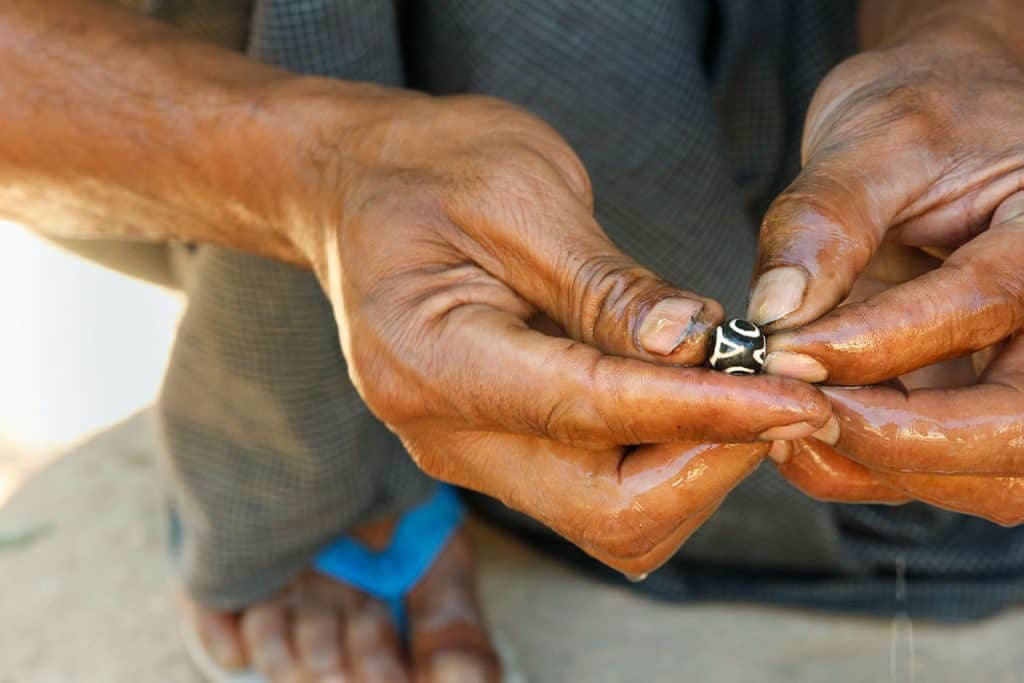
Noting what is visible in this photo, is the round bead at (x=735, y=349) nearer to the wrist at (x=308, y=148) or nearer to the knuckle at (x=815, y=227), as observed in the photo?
the knuckle at (x=815, y=227)

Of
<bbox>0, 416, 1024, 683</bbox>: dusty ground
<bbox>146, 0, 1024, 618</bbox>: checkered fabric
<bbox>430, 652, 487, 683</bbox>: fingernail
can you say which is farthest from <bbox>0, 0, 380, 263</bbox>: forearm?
<bbox>0, 416, 1024, 683</bbox>: dusty ground

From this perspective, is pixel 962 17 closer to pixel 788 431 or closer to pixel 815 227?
pixel 815 227

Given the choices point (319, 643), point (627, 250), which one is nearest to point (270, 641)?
point (319, 643)

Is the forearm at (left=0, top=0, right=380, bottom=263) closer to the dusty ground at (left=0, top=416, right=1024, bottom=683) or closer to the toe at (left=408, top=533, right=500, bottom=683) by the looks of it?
the toe at (left=408, top=533, right=500, bottom=683)

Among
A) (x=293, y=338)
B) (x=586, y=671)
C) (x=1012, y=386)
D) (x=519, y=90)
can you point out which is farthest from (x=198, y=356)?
(x=1012, y=386)

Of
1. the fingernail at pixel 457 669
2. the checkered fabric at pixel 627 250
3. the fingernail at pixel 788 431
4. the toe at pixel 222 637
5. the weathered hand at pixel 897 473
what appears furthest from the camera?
the toe at pixel 222 637

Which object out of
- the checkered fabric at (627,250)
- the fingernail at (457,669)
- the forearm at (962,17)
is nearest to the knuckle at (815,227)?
the forearm at (962,17)
